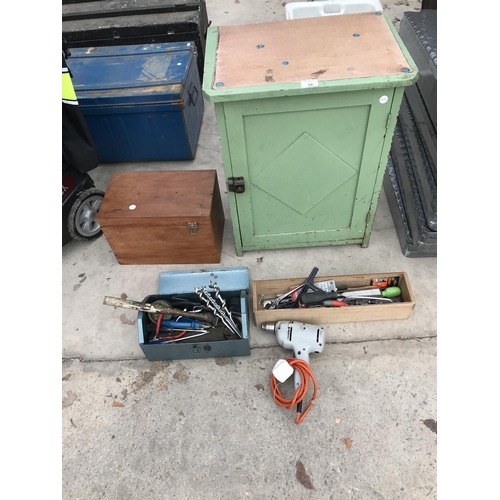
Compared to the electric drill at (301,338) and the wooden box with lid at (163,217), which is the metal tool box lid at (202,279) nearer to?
the wooden box with lid at (163,217)

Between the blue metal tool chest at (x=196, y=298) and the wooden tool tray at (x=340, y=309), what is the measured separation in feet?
0.35

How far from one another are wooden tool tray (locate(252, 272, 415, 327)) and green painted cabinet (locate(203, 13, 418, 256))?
352 mm

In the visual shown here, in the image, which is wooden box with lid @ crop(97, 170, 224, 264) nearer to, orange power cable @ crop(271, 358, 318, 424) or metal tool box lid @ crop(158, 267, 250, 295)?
metal tool box lid @ crop(158, 267, 250, 295)

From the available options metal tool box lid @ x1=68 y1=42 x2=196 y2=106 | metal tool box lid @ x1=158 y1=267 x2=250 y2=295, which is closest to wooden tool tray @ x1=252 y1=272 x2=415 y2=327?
metal tool box lid @ x1=158 y1=267 x2=250 y2=295

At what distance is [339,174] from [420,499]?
1493mm

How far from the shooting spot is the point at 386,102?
5.20 ft

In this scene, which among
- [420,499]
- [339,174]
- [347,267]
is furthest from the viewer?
[347,267]

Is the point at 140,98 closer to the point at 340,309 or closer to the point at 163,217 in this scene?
the point at 163,217

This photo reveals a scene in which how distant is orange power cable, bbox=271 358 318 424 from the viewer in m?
1.69

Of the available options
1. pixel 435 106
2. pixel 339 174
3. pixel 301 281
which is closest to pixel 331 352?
pixel 301 281

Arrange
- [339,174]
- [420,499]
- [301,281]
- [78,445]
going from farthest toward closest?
[301,281] → [339,174] → [78,445] → [420,499]

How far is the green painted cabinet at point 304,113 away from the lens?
153 cm

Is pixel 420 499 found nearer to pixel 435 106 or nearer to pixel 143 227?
pixel 143 227

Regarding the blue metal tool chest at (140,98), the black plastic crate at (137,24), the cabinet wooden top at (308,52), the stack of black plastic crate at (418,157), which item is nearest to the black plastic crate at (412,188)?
the stack of black plastic crate at (418,157)
